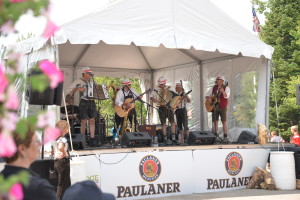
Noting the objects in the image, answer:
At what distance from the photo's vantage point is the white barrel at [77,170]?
679cm

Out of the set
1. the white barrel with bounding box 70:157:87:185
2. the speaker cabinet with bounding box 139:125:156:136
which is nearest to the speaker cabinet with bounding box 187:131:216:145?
the speaker cabinet with bounding box 139:125:156:136

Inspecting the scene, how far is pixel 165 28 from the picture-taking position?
29.1ft

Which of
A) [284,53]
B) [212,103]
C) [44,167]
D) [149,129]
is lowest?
[44,167]

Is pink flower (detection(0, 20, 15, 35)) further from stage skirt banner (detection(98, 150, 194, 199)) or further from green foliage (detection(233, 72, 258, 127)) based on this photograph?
green foliage (detection(233, 72, 258, 127))

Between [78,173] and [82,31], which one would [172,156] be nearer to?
[78,173]

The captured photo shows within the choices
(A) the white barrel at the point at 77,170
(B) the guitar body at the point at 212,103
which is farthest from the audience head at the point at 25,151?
(B) the guitar body at the point at 212,103

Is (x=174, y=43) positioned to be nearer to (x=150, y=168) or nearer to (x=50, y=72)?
(x=150, y=168)

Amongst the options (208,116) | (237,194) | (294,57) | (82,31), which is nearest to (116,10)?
(82,31)

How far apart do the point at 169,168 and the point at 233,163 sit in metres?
1.46

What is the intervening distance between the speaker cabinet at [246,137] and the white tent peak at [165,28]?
70.8 inches

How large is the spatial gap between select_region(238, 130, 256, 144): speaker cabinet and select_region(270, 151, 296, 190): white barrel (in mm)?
1331

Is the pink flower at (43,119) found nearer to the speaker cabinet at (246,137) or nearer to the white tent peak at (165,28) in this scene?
the white tent peak at (165,28)

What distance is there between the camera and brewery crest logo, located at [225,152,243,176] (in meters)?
8.98

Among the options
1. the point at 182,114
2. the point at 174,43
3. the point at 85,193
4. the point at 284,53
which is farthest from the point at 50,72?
the point at 284,53
